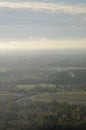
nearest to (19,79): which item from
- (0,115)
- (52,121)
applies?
(0,115)

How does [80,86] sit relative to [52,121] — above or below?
below

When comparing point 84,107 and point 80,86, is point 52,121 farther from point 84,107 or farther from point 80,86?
point 80,86

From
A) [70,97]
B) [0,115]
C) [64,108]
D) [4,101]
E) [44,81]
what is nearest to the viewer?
[0,115]

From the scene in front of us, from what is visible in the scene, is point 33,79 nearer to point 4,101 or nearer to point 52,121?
point 4,101

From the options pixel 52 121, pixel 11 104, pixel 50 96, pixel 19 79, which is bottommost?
pixel 19 79

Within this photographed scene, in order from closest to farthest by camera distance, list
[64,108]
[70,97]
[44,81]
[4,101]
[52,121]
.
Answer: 1. [52,121]
2. [64,108]
3. [4,101]
4. [70,97]
5. [44,81]

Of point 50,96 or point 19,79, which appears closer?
point 50,96

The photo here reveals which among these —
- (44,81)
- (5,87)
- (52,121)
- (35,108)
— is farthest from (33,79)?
(52,121)
